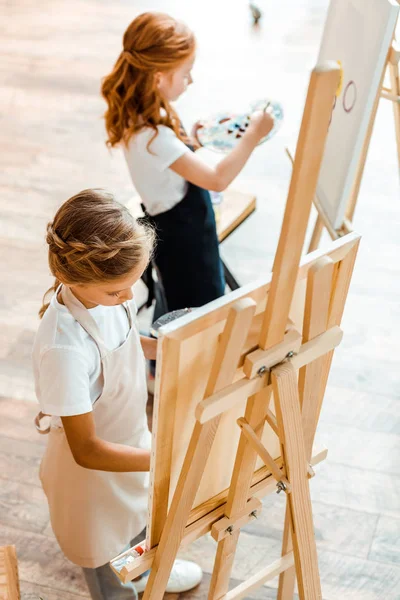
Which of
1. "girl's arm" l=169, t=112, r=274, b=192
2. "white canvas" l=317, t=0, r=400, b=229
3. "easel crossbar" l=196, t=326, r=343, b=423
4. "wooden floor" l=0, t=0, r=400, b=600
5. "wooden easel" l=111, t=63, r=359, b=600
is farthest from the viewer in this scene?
"wooden floor" l=0, t=0, r=400, b=600

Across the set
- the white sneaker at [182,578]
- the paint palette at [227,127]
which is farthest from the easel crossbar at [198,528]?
the paint palette at [227,127]

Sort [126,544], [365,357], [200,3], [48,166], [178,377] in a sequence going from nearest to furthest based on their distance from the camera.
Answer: [178,377], [126,544], [365,357], [48,166], [200,3]

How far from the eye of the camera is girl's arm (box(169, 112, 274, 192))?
2.22 m

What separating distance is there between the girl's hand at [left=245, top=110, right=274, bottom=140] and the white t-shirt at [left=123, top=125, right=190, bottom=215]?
0.22m

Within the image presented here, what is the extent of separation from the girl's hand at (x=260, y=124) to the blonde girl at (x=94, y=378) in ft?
2.54

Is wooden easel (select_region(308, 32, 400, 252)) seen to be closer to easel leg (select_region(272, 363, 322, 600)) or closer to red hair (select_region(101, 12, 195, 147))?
red hair (select_region(101, 12, 195, 147))

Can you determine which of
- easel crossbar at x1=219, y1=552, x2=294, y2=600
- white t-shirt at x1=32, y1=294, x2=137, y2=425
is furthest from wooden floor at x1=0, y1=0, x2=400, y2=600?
white t-shirt at x1=32, y1=294, x2=137, y2=425

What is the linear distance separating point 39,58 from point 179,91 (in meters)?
2.84

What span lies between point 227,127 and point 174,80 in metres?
0.40

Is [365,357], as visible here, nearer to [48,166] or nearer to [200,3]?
[48,166]

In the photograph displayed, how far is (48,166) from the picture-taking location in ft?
12.7

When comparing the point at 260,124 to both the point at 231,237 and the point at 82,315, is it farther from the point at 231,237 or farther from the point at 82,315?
the point at 231,237

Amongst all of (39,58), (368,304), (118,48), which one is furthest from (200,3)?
(368,304)

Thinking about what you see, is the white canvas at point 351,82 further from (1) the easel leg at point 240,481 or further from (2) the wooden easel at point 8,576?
(2) the wooden easel at point 8,576
